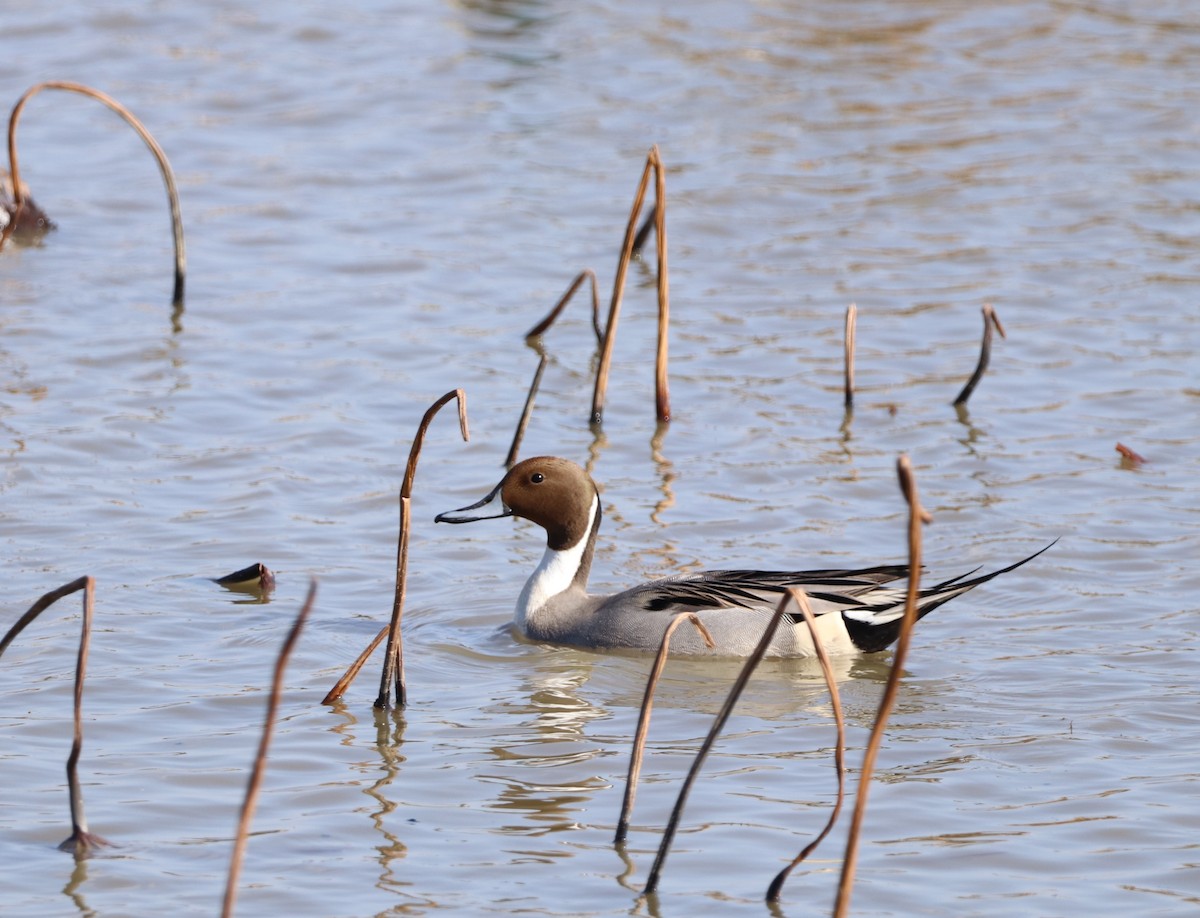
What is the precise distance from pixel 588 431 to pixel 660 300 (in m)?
0.75

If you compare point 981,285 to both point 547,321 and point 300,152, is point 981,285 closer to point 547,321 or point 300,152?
point 547,321

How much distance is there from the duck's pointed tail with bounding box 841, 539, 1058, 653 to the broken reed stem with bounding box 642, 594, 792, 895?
7.33ft

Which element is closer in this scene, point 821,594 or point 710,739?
point 710,739

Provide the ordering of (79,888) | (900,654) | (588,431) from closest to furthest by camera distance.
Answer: (900,654), (79,888), (588,431)

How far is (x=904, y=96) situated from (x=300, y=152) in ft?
16.2

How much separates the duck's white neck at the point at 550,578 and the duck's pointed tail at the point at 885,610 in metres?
1.07

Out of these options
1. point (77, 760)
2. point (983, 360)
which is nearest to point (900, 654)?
point (77, 760)

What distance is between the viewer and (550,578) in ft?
22.9

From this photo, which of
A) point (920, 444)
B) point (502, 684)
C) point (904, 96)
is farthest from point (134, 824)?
point (904, 96)

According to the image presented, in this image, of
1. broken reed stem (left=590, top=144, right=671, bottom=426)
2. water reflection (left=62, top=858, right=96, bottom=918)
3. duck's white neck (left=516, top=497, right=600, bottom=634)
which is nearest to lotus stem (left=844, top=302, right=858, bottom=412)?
broken reed stem (left=590, top=144, right=671, bottom=426)

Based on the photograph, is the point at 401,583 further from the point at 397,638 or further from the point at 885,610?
the point at 885,610

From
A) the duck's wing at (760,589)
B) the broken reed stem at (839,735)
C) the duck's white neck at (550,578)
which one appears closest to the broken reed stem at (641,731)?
the broken reed stem at (839,735)

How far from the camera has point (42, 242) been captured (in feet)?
38.1

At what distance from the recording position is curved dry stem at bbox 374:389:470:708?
15.9ft
